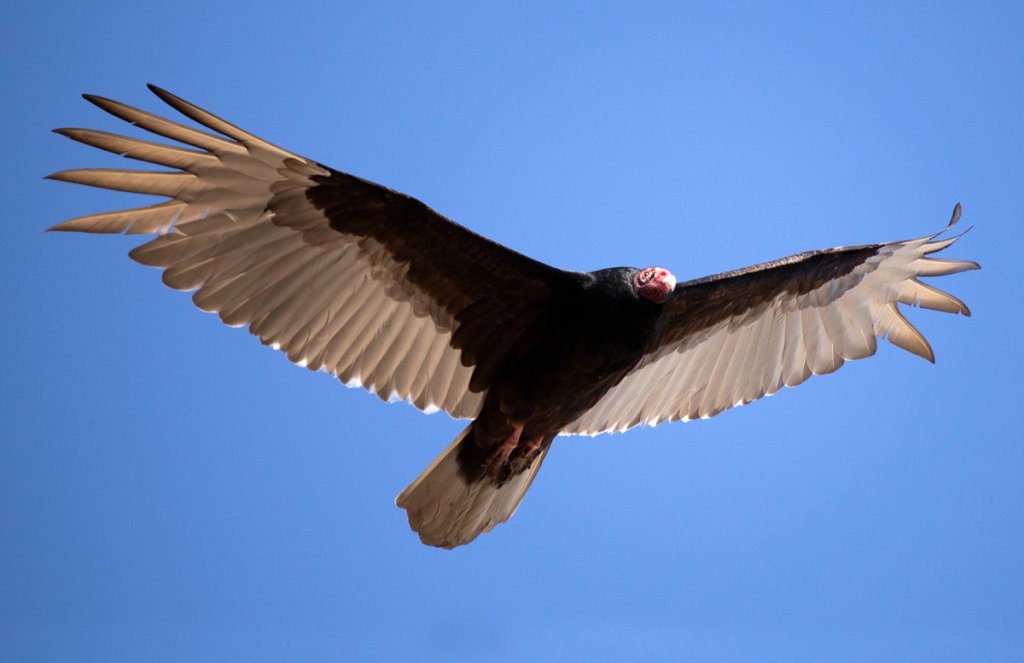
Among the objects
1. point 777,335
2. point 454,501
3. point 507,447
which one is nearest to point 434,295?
point 507,447

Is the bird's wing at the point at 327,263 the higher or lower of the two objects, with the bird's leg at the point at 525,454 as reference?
higher

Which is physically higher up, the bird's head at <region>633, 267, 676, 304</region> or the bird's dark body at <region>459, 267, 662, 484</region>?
the bird's head at <region>633, 267, 676, 304</region>

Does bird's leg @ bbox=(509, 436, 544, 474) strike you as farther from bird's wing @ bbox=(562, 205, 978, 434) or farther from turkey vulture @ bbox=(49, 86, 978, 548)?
bird's wing @ bbox=(562, 205, 978, 434)

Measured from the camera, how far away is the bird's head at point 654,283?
4.01 metres

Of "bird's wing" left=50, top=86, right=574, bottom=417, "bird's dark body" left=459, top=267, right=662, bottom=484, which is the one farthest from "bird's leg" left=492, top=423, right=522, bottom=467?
"bird's wing" left=50, top=86, right=574, bottom=417

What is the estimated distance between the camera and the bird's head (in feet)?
13.2

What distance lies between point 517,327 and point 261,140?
1.07 meters

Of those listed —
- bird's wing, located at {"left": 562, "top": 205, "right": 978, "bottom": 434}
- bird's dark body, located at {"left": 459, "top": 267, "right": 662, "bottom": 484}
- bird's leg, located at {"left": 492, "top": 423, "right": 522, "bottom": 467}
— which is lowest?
bird's leg, located at {"left": 492, "top": 423, "right": 522, "bottom": 467}

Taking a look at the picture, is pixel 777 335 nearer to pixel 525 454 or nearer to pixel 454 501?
pixel 525 454

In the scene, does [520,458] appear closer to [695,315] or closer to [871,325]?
[695,315]

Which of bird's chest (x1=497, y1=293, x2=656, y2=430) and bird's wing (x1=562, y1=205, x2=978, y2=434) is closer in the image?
bird's chest (x1=497, y1=293, x2=656, y2=430)

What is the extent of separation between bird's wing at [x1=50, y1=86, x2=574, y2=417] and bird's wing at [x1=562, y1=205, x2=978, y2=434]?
0.72 metres

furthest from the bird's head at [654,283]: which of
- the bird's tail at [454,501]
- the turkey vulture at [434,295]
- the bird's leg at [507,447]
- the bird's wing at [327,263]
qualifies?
the bird's tail at [454,501]

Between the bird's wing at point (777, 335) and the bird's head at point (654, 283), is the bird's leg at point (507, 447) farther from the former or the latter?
the bird's head at point (654, 283)
